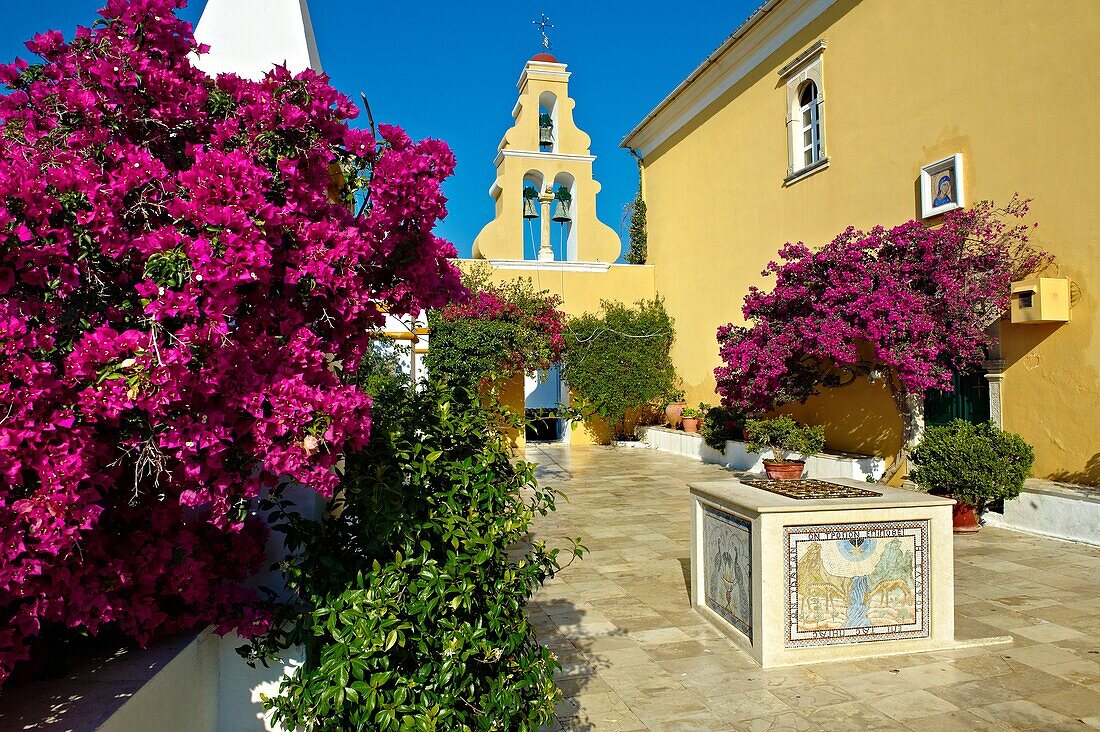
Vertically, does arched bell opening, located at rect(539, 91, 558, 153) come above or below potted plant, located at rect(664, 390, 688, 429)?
above

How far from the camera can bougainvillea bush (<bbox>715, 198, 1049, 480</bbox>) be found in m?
7.71

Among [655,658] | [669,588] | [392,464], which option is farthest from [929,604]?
[392,464]

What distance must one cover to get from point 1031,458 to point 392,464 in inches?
284

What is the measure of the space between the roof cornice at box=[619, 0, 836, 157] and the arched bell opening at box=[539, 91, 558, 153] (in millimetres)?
2067

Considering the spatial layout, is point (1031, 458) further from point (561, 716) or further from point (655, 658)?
point (561, 716)

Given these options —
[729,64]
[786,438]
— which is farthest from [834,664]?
[729,64]

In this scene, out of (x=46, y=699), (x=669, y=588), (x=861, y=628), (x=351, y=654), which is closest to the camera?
(x=46, y=699)

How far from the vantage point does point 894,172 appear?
960 cm

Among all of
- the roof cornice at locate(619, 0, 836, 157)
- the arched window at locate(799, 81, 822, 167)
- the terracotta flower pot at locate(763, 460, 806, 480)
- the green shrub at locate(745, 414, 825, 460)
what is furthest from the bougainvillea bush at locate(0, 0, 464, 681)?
the roof cornice at locate(619, 0, 836, 157)

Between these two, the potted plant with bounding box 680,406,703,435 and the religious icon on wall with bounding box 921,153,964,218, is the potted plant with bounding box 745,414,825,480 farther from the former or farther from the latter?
the potted plant with bounding box 680,406,703,435

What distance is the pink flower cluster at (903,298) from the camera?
25.3 feet

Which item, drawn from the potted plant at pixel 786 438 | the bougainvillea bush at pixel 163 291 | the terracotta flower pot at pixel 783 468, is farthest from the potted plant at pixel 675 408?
the bougainvillea bush at pixel 163 291

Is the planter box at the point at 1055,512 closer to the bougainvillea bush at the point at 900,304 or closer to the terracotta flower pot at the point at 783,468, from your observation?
the bougainvillea bush at the point at 900,304

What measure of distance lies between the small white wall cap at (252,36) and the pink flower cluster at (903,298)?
6986 millimetres
